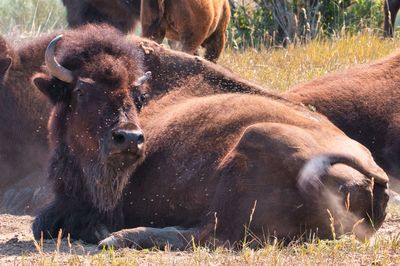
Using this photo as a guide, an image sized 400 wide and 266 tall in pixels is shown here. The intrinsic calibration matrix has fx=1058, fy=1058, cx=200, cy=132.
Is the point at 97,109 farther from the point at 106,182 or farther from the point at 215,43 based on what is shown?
the point at 215,43

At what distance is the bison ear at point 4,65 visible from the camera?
8.41 metres

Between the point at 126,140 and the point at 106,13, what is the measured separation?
8487mm

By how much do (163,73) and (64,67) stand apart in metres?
0.93

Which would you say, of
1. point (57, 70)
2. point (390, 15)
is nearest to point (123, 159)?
point (57, 70)

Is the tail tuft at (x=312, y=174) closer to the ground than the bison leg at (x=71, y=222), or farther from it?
farther from it

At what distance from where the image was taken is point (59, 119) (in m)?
6.73

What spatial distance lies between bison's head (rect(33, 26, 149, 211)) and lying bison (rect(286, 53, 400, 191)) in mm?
1910

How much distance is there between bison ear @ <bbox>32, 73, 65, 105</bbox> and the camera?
21.9 ft

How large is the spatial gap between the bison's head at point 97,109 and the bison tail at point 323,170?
97 cm

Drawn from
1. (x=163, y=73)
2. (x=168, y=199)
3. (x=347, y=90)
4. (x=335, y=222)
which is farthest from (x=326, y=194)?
(x=347, y=90)

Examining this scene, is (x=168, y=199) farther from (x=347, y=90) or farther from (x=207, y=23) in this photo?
(x=207, y=23)

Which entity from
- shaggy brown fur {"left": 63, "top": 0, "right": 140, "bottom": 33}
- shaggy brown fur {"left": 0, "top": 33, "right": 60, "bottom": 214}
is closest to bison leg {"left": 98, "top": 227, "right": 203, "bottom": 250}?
shaggy brown fur {"left": 0, "top": 33, "right": 60, "bottom": 214}

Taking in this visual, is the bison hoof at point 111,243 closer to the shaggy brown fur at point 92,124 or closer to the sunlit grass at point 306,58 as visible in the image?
the shaggy brown fur at point 92,124

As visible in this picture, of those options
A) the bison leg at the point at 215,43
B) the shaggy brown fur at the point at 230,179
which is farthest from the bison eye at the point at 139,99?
the bison leg at the point at 215,43
